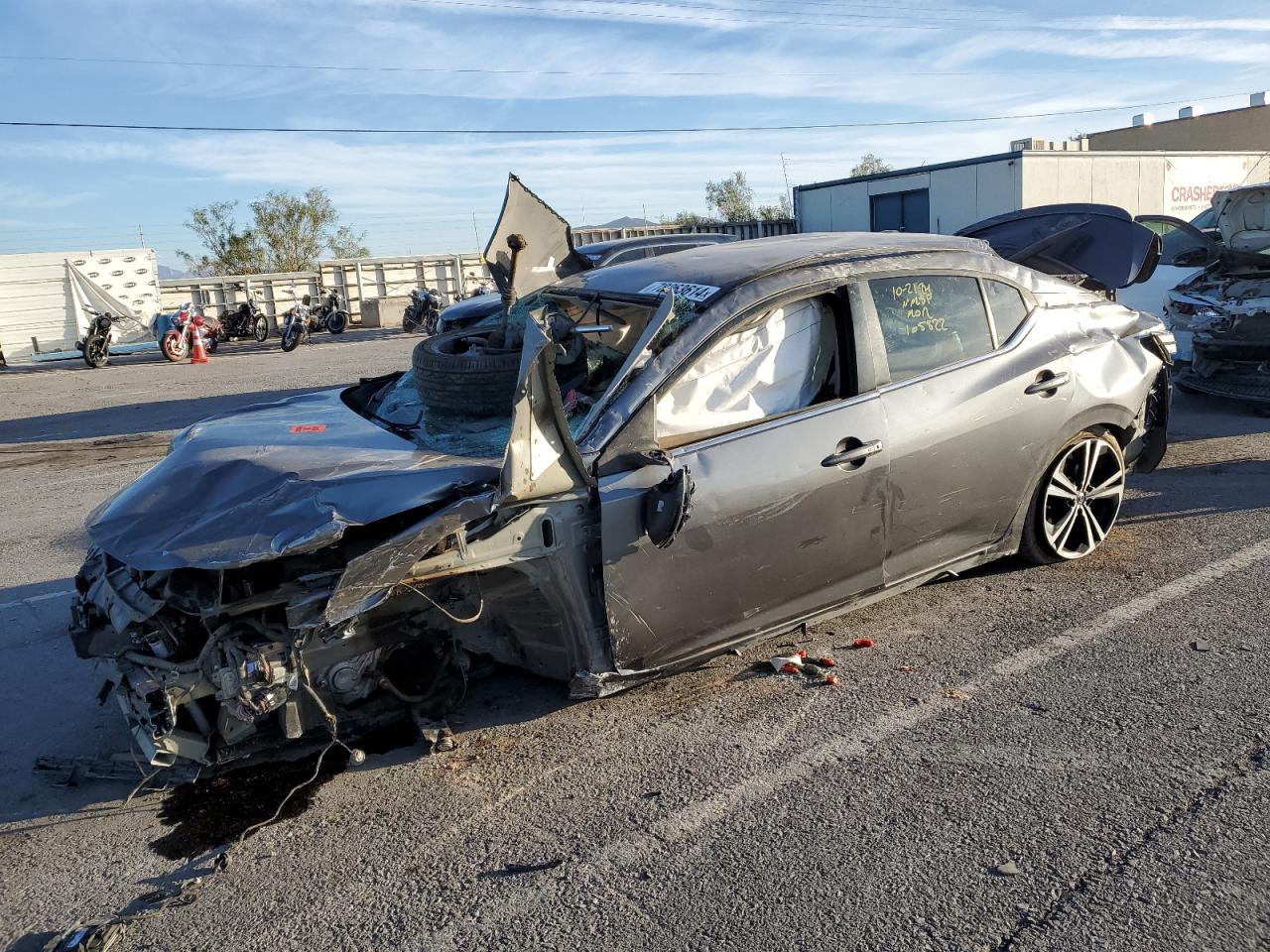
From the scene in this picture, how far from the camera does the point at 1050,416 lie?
4.73 metres

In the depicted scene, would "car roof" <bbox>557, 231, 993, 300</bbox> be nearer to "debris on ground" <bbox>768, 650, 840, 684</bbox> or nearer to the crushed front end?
"debris on ground" <bbox>768, 650, 840, 684</bbox>

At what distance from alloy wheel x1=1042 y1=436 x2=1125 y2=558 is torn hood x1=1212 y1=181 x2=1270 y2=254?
5.71m

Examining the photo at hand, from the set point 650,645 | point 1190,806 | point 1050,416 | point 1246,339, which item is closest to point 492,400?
point 650,645

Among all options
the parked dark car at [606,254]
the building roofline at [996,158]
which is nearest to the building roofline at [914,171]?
the building roofline at [996,158]

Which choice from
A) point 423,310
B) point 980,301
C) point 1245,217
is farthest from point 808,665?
point 423,310

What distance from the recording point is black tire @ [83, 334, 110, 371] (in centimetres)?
2127

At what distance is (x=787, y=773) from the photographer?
3.45 metres

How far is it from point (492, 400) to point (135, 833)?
7.23 feet

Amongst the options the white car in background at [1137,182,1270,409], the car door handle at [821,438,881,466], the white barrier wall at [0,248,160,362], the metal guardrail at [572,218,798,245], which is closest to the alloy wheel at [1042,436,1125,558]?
the car door handle at [821,438,881,466]

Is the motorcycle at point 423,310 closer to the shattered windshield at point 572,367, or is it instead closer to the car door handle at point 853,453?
the shattered windshield at point 572,367

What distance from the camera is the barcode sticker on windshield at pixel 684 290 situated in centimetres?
402

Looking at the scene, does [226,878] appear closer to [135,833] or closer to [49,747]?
[135,833]

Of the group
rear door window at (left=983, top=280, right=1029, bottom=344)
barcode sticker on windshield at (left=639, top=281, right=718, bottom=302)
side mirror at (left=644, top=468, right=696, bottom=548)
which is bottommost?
side mirror at (left=644, top=468, right=696, bottom=548)

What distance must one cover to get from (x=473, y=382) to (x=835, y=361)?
1.62m
